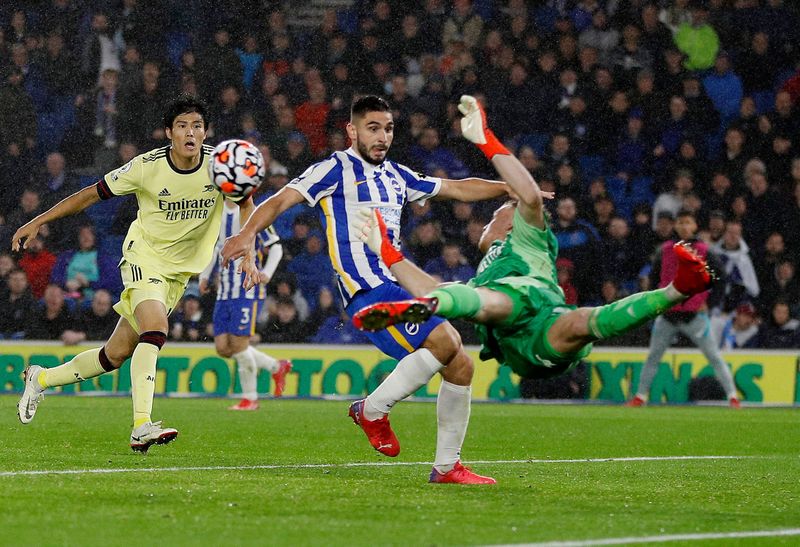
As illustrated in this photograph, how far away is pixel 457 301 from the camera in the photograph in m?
6.14

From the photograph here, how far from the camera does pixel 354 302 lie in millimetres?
7828

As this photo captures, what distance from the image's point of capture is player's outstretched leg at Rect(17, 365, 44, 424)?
9594mm

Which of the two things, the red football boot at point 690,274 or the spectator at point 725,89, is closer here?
the red football boot at point 690,274

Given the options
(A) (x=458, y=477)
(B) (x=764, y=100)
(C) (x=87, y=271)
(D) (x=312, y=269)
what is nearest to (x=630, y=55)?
(B) (x=764, y=100)

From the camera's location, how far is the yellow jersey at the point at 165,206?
8.95m

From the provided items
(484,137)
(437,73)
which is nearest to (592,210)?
(437,73)

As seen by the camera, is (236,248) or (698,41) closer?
(236,248)

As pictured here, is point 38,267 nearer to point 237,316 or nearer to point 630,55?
point 237,316

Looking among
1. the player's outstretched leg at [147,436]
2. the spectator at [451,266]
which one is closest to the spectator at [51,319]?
the spectator at [451,266]

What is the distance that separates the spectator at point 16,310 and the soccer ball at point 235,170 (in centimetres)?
1012

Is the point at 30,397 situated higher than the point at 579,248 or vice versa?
the point at 579,248

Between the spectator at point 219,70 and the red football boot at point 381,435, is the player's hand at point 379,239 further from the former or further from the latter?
the spectator at point 219,70

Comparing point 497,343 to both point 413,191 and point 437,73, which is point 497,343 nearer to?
point 413,191

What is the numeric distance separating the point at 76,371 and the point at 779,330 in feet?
33.4
